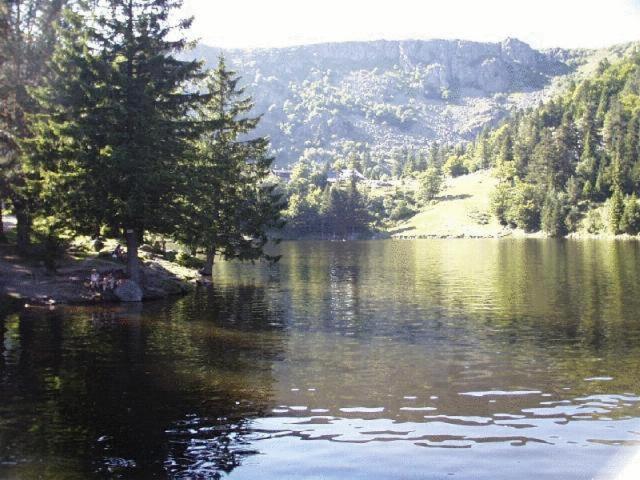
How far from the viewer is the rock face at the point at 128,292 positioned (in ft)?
149

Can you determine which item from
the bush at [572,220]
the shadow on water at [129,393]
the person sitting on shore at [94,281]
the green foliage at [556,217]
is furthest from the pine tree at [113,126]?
the bush at [572,220]

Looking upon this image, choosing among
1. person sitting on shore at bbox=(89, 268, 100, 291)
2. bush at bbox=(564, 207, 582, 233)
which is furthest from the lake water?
bush at bbox=(564, 207, 582, 233)

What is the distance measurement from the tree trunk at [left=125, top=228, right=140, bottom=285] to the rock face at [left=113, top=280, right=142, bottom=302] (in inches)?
51.3

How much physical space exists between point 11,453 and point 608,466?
46.3ft

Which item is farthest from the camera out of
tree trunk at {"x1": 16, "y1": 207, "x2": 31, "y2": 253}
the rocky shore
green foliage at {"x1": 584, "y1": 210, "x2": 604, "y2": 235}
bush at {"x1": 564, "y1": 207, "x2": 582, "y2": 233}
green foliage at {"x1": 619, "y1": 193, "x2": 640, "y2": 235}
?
bush at {"x1": 564, "y1": 207, "x2": 582, "y2": 233}

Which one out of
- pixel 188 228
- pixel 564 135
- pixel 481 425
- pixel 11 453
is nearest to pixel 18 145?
pixel 188 228

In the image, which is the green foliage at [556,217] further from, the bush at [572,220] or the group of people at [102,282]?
the group of people at [102,282]

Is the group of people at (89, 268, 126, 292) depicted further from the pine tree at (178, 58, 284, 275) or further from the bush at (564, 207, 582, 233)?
the bush at (564, 207, 582, 233)

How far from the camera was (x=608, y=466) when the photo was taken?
14.4 meters

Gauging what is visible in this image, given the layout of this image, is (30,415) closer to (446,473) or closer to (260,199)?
(446,473)

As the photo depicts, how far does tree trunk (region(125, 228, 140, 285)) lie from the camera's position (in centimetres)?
4713

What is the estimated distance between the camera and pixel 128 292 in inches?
1812

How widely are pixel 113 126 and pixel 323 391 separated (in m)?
31.5

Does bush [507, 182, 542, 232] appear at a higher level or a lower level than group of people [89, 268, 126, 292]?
higher
